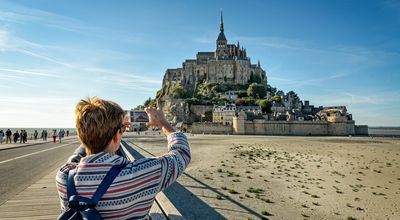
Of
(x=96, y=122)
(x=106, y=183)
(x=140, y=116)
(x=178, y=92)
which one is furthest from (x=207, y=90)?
(x=106, y=183)

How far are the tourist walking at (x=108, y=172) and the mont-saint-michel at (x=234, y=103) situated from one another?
54.5 metres

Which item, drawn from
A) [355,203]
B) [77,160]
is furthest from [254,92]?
[77,160]

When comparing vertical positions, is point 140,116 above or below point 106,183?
above

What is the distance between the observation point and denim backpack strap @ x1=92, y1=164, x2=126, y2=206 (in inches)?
55.9

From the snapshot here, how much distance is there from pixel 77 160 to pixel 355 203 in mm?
8554

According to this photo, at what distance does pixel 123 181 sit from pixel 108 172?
9cm

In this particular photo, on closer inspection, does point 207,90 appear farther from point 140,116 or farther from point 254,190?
point 140,116

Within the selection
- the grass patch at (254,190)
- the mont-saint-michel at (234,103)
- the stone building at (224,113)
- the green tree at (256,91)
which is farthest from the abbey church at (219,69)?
the grass patch at (254,190)

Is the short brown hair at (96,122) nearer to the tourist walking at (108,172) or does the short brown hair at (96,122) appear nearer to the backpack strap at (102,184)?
the tourist walking at (108,172)

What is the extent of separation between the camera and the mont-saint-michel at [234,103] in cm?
6438

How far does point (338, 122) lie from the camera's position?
64.9 metres

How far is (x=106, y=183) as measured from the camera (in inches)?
56.4

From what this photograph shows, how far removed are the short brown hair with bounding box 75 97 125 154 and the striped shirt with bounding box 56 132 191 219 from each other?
0.09m

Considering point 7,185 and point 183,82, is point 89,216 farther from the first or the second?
point 183,82
